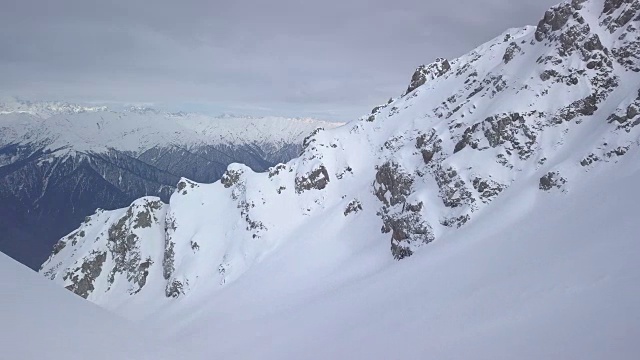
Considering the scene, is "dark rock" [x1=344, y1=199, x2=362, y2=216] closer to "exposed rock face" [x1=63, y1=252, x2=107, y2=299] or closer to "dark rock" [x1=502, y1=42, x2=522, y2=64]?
"dark rock" [x1=502, y1=42, x2=522, y2=64]

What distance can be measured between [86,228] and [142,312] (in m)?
55.7

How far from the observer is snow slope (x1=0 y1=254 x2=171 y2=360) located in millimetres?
4812

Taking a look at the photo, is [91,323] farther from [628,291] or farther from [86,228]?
[86,228]

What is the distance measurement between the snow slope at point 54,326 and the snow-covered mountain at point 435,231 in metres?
36.8

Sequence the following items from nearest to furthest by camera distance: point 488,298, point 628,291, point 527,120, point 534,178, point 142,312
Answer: point 628,291 → point 488,298 → point 534,178 → point 527,120 → point 142,312

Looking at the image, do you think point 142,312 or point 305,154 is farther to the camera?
point 305,154

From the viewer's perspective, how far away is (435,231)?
8038 cm

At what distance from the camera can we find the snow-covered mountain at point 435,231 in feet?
153

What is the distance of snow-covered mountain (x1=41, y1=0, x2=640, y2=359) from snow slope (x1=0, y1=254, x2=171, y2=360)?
36837 millimetres

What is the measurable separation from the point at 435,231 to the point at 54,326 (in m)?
80.2

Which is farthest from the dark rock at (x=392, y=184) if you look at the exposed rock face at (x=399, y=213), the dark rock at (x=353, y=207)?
the dark rock at (x=353, y=207)

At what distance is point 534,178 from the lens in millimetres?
75125

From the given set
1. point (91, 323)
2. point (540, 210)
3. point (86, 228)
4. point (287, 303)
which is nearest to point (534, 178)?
point (540, 210)

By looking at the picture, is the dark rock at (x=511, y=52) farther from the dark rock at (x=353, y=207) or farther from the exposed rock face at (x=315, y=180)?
the exposed rock face at (x=315, y=180)
